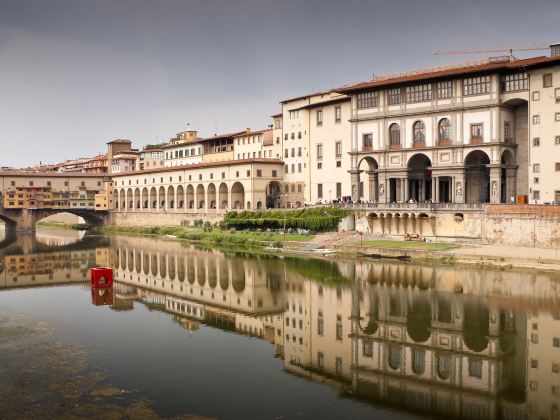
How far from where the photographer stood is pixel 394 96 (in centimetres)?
6312

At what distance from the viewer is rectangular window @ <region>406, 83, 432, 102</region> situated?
198 feet

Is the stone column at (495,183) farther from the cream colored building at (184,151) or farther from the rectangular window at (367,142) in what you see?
the cream colored building at (184,151)

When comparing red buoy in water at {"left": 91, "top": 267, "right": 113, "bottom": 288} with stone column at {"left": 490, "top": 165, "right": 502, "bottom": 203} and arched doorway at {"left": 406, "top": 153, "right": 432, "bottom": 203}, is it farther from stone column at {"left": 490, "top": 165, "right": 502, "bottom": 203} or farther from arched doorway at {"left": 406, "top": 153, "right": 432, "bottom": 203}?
stone column at {"left": 490, "top": 165, "right": 502, "bottom": 203}

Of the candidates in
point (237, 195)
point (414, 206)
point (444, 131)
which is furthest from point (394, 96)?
point (237, 195)

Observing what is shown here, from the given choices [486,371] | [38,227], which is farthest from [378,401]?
[38,227]

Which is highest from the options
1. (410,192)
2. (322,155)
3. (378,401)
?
(322,155)

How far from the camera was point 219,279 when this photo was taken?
46.5 m

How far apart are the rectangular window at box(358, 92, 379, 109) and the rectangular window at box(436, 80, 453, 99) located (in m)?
7.34

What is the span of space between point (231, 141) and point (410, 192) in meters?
38.4

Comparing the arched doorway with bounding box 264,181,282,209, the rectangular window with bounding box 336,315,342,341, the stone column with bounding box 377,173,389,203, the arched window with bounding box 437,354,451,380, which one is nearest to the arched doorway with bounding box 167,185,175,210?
the arched doorway with bounding box 264,181,282,209

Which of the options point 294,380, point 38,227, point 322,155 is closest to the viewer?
point 294,380

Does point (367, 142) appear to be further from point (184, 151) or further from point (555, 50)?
point (184, 151)

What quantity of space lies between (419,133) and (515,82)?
34.6 ft

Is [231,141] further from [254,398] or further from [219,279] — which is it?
[254,398]
